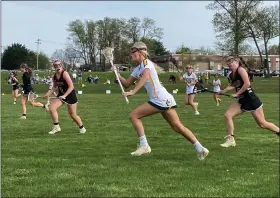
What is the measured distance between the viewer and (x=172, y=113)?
8.23 metres

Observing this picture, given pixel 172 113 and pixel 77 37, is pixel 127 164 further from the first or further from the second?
pixel 77 37

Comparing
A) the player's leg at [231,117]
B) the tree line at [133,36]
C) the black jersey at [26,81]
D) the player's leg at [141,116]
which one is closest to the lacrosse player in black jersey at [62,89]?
the player's leg at [141,116]

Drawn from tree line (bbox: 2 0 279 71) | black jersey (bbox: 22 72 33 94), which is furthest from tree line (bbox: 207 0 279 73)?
black jersey (bbox: 22 72 33 94)

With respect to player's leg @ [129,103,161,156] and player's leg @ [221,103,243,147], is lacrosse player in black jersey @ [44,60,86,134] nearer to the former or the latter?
player's leg @ [129,103,161,156]

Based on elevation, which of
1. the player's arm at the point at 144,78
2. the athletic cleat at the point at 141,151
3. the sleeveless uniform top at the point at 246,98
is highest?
the player's arm at the point at 144,78

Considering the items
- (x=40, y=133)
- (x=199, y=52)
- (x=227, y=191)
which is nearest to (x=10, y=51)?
(x=199, y=52)

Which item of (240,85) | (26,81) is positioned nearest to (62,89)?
(240,85)

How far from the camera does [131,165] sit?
7.80 m

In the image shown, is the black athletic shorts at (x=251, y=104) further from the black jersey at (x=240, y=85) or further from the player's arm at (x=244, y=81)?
the player's arm at (x=244, y=81)

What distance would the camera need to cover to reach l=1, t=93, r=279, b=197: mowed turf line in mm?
6227

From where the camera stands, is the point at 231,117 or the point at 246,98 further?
the point at 231,117

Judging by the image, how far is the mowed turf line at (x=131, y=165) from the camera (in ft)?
20.4

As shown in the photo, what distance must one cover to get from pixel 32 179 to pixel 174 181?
80.7 inches

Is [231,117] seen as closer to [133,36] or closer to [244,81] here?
[244,81]
